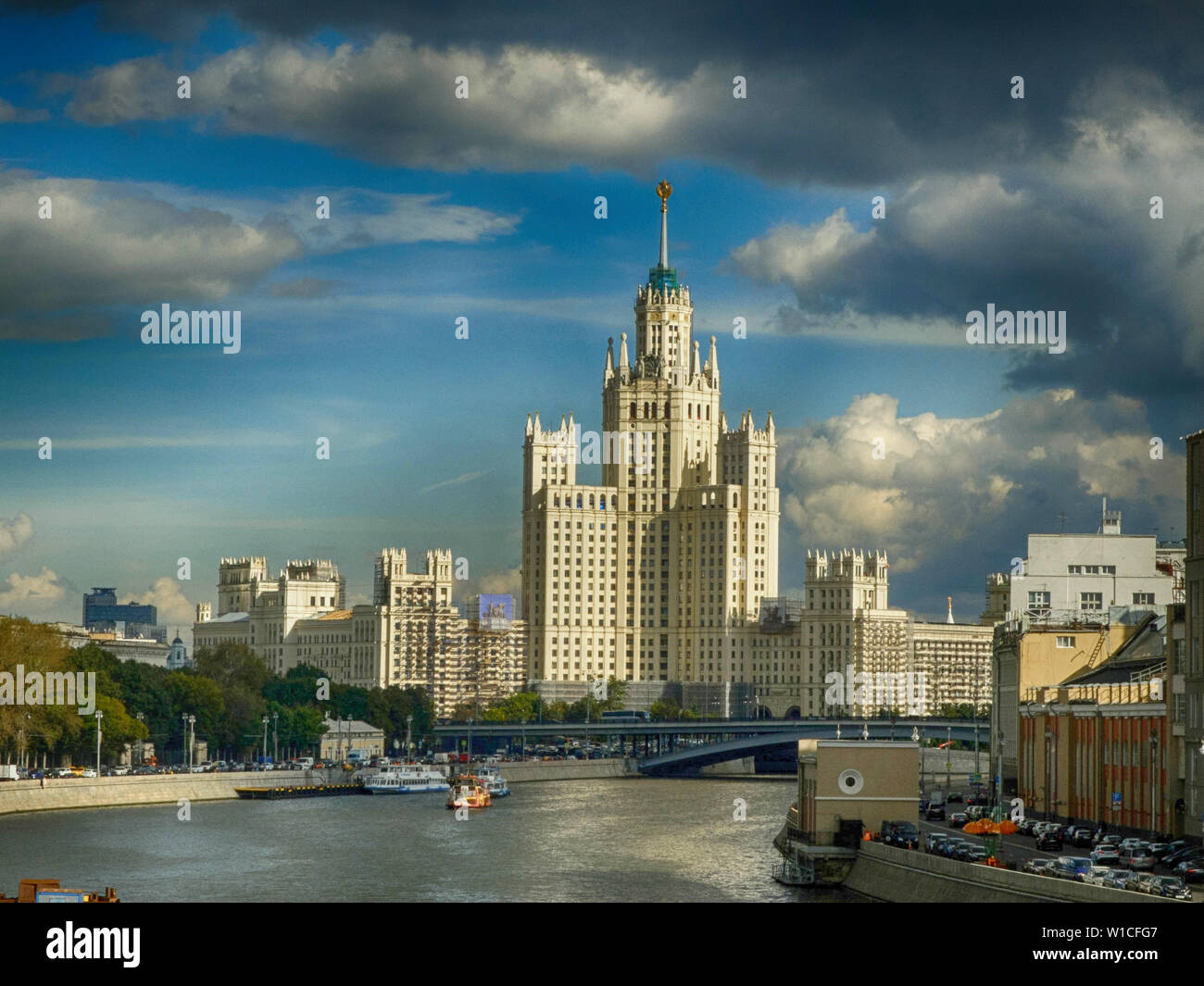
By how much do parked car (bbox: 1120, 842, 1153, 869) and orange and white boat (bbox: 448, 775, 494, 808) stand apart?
56407mm

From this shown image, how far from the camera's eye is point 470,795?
109500mm

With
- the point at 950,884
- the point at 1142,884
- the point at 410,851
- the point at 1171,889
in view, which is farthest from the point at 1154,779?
the point at 410,851

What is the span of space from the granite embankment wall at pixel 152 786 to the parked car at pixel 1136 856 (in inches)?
2431

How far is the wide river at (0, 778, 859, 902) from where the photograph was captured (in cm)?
6222

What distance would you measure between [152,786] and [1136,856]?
71.5 metres

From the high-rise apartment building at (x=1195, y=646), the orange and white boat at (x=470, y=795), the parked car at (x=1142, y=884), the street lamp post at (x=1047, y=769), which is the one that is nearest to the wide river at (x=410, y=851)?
the orange and white boat at (x=470, y=795)

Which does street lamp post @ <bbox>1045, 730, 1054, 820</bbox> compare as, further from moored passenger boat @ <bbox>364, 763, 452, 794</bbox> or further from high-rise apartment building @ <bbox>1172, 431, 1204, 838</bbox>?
moored passenger boat @ <bbox>364, 763, 452, 794</bbox>

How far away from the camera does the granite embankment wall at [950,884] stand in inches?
1686

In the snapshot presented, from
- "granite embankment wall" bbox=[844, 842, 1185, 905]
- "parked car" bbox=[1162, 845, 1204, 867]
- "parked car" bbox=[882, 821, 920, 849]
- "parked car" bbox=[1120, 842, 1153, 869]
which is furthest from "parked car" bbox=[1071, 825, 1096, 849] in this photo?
"granite embankment wall" bbox=[844, 842, 1185, 905]

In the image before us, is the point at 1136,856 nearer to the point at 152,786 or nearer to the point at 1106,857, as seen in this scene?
the point at 1106,857

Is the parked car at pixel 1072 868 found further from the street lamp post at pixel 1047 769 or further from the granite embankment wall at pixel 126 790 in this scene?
the granite embankment wall at pixel 126 790
